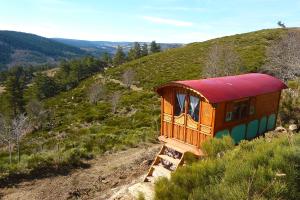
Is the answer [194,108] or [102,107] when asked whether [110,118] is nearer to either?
[102,107]

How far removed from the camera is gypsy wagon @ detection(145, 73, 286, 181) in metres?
11.7

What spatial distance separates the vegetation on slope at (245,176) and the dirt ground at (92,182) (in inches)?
205

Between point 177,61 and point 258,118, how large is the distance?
194ft

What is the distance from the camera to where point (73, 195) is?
12609 mm

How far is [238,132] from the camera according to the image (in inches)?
513

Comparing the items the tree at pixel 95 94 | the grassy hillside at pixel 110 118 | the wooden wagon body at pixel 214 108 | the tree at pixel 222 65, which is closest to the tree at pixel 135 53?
the grassy hillside at pixel 110 118

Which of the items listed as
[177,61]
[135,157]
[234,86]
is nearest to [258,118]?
[234,86]

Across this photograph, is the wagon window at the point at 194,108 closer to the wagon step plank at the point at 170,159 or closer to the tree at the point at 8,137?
the wagon step plank at the point at 170,159

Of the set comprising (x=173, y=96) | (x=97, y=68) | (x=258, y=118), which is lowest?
(x=97, y=68)

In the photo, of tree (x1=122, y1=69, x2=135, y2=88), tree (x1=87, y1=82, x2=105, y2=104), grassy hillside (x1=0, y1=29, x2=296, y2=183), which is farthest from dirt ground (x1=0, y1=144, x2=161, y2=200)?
tree (x1=122, y1=69, x2=135, y2=88)

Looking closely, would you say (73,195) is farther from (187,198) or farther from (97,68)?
(97,68)

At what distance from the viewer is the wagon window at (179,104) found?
12.6 meters

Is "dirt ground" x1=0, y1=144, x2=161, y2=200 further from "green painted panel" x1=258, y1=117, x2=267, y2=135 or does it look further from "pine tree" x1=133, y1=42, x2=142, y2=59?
"pine tree" x1=133, y1=42, x2=142, y2=59

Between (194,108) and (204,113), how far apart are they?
0.50m
